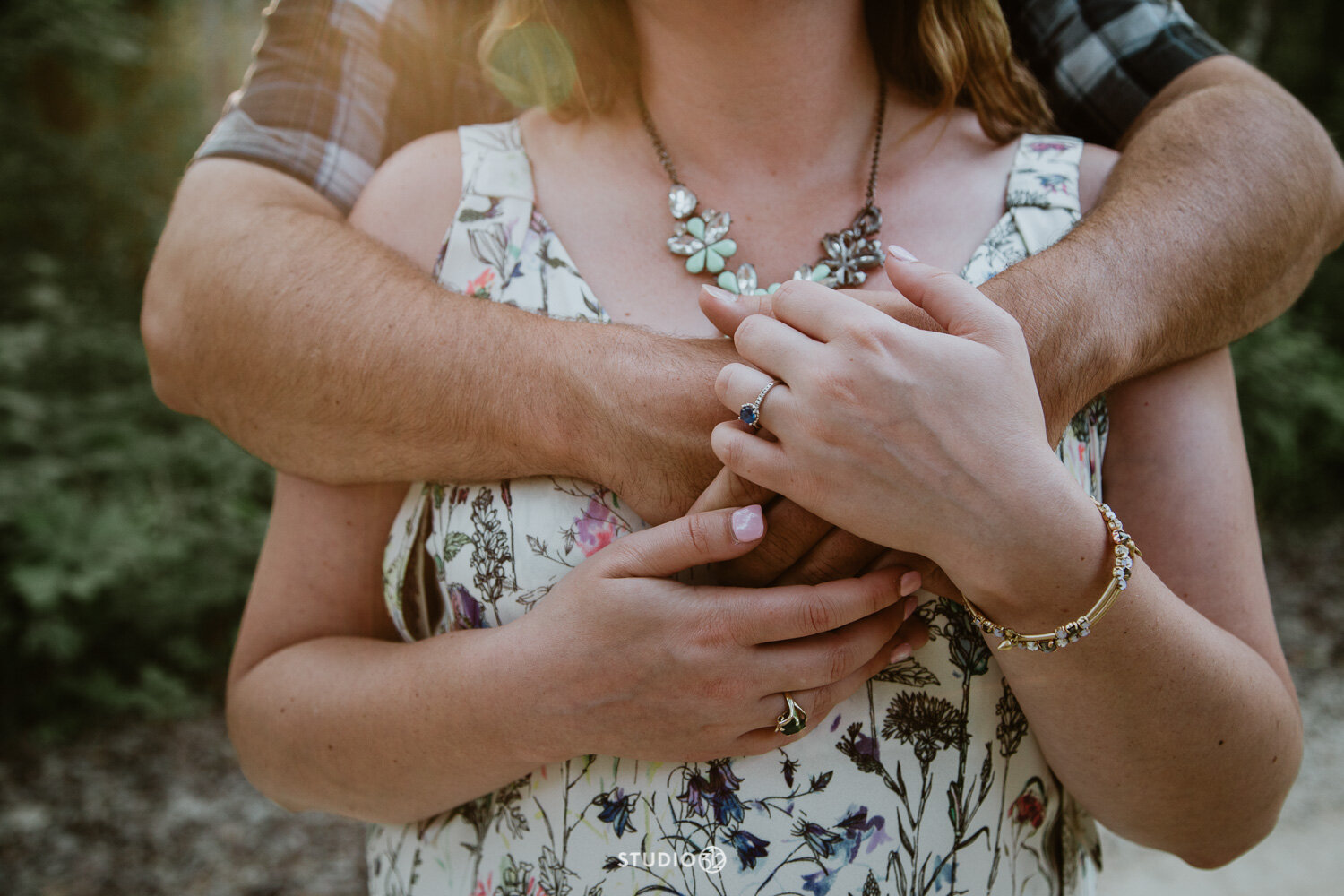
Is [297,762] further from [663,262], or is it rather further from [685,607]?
[663,262]

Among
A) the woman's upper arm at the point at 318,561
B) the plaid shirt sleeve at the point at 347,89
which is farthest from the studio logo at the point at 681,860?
the plaid shirt sleeve at the point at 347,89

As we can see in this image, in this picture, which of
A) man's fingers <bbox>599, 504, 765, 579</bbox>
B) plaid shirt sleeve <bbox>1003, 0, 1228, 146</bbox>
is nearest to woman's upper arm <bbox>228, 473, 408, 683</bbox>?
man's fingers <bbox>599, 504, 765, 579</bbox>

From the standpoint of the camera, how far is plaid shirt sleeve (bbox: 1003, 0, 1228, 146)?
1.75m

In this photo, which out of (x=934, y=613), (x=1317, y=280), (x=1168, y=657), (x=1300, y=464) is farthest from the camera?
(x=1317, y=280)

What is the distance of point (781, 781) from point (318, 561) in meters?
0.79

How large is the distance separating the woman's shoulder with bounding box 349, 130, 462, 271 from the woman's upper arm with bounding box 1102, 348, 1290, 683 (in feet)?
3.57

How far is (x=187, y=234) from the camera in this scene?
1504 mm

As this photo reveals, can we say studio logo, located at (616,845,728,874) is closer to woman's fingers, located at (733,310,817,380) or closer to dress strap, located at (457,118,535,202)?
woman's fingers, located at (733,310,817,380)

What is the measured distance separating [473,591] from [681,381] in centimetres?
44

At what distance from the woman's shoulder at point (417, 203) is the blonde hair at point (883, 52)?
0.25m

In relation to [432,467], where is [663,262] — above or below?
above

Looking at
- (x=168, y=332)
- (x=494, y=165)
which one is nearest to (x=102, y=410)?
(x=168, y=332)

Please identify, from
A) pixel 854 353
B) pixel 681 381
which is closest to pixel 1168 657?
pixel 854 353

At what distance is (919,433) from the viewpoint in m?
1.00
